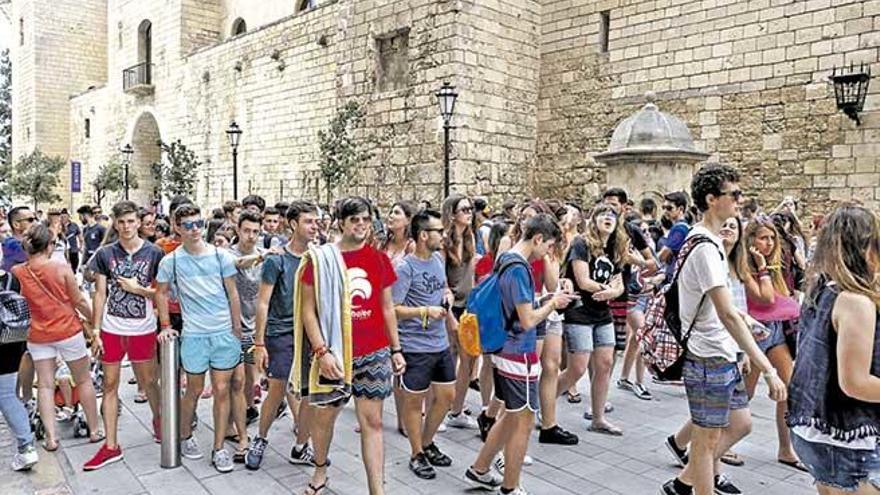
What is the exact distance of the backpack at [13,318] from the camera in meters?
4.29

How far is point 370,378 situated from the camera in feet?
12.2

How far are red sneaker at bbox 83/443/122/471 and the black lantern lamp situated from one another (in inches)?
400

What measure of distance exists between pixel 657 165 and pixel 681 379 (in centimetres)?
675

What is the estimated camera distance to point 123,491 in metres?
4.06

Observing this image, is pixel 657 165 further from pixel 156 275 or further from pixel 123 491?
pixel 123 491

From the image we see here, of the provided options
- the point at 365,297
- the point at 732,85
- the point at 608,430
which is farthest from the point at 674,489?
the point at 732,85

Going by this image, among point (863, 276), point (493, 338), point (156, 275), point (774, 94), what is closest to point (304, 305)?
point (493, 338)

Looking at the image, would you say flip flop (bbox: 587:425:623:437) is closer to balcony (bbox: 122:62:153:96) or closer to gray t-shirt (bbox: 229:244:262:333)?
gray t-shirt (bbox: 229:244:262:333)

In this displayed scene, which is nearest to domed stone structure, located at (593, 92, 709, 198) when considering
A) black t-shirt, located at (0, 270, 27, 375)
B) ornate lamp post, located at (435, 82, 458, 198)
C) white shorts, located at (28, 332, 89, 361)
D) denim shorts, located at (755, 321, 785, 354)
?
ornate lamp post, located at (435, 82, 458, 198)

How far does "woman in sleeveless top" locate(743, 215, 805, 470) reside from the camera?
14.4 ft

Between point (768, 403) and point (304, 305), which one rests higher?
point (304, 305)

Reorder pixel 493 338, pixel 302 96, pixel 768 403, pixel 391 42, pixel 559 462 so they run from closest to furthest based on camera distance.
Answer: pixel 493 338, pixel 559 462, pixel 768 403, pixel 391 42, pixel 302 96

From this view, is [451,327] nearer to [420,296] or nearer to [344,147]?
[420,296]

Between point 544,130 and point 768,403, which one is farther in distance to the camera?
point 544,130
